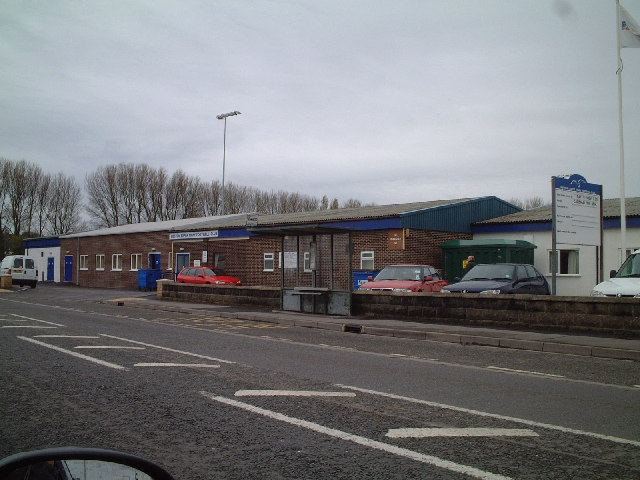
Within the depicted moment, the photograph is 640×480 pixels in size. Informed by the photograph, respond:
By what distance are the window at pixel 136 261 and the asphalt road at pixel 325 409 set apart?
33.0 m

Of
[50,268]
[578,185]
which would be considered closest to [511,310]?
[578,185]

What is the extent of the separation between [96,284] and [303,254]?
3256 cm

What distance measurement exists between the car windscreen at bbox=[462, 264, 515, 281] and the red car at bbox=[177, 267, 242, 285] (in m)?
16.4

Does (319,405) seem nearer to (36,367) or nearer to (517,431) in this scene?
(517,431)

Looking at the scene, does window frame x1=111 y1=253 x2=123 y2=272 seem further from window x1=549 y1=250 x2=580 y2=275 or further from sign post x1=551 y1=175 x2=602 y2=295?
sign post x1=551 y1=175 x2=602 y2=295

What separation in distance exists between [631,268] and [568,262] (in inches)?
566

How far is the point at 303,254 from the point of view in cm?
1986

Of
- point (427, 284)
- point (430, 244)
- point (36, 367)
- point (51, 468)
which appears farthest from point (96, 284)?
point (51, 468)

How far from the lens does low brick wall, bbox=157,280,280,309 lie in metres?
21.1

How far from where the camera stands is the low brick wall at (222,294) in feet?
69.4

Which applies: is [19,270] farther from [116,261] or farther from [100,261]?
[100,261]

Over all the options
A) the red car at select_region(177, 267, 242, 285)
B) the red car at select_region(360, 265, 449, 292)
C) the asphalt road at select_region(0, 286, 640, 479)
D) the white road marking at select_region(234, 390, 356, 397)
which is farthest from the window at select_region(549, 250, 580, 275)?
the white road marking at select_region(234, 390, 356, 397)

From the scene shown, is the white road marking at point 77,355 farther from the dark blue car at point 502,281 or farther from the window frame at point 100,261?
the window frame at point 100,261

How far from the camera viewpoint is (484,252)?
2827 centimetres
